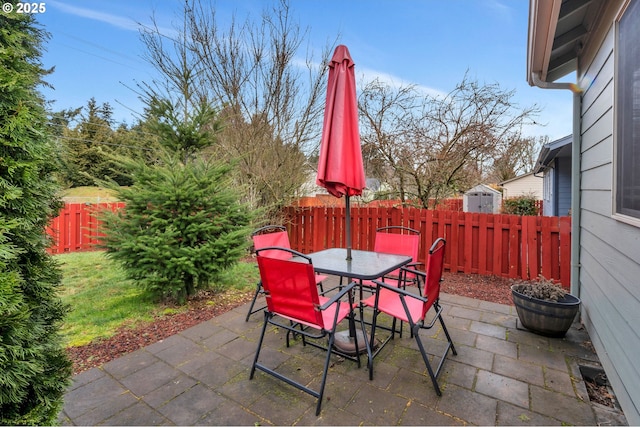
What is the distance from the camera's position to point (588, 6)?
2471 mm

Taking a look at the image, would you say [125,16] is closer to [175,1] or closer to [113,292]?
[175,1]

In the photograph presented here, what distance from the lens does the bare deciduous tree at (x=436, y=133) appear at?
212 inches

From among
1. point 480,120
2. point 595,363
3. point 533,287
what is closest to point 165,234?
point 533,287

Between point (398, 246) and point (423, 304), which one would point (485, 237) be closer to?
point (398, 246)

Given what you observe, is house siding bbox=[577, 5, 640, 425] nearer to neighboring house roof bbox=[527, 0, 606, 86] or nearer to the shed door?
neighboring house roof bbox=[527, 0, 606, 86]

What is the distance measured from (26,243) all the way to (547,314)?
3618 mm

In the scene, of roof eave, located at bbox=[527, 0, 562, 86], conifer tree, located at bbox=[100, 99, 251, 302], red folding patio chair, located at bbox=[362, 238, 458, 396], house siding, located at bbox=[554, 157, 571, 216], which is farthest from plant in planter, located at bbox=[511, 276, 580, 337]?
house siding, located at bbox=[554, 157, 571, 216]

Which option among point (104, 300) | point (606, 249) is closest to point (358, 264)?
point (606, 249)

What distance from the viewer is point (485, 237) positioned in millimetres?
4699

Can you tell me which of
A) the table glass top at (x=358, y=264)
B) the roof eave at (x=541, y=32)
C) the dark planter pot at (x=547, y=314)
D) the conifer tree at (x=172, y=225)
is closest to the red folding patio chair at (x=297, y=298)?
the table glass top at (x=358, y=264)

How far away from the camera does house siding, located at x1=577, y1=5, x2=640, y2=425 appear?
5.59ft

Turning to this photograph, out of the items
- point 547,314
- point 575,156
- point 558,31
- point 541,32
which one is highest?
point 558,31

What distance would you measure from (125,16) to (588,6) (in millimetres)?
7102

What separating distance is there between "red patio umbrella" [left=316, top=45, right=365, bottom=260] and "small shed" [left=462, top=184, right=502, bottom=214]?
12.2 meters
